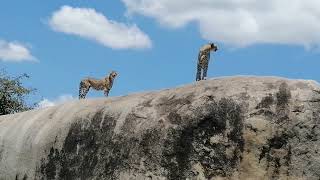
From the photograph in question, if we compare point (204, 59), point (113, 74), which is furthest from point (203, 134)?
point (113, 74)

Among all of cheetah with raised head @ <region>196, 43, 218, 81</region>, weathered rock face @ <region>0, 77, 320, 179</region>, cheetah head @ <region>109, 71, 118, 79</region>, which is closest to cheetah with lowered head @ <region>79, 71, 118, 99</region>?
cheetah head @ <region>109, 71, 118, 79</region>

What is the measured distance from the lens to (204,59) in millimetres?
11945

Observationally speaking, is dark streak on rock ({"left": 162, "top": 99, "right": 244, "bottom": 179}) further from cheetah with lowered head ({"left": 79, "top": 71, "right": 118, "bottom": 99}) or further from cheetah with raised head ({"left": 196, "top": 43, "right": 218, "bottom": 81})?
cheetah with lowered head ({"left": 79, "top": 71, "right": 118, "bottom": 99})

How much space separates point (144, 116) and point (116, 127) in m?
0.48

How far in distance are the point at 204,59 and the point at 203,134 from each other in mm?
3454

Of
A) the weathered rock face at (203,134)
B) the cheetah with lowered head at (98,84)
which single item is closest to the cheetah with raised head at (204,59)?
the weathered rock face at (203,134)

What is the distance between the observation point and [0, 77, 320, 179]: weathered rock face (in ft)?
27.7

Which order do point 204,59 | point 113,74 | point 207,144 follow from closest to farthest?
point 207,144 → point 204,59 → point 113,74

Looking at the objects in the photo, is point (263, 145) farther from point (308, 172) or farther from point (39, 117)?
point (39, 117)

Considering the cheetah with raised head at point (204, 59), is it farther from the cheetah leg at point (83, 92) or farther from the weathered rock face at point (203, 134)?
the cheetah leg at point (83, 92)

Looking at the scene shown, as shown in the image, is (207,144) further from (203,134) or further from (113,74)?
(113,74)

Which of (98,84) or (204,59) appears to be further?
(98,84)

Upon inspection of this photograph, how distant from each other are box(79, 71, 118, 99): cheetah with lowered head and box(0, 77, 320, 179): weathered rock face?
7.40 meters

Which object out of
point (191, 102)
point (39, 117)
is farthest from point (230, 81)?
point (39, 117)
